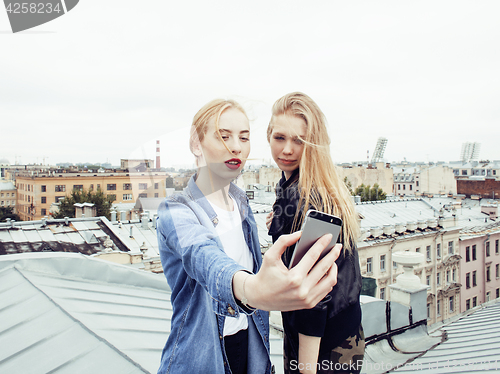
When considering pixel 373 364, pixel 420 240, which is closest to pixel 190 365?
pixel 373 364

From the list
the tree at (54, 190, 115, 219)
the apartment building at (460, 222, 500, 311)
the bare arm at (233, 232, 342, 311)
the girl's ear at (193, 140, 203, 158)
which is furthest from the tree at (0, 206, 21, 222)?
the bare arm at (233, 232, 342, 311)

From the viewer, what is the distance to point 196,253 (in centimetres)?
100

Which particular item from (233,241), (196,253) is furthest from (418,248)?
(196,253)

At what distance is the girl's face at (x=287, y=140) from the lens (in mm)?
1396

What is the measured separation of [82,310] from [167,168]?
1.75 metres

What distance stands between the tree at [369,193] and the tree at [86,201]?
23407 mm

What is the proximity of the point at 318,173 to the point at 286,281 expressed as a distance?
662 millimetres

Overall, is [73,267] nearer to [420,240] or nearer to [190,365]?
[190,365]

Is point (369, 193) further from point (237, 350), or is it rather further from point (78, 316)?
point (237, 350)

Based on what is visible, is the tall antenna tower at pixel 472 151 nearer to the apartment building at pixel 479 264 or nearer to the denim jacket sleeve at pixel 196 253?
the apartment building at pixel 479 264

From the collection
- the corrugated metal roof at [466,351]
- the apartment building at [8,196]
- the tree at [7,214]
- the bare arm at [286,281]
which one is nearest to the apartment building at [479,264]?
the corrugated metal roof at [466,351]

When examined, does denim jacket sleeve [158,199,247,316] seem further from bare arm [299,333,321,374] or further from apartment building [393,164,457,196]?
apartment building [393,164,457,196]

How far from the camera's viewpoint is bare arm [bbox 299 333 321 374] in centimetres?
135

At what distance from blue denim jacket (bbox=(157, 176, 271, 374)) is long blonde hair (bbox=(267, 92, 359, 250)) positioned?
29cm
